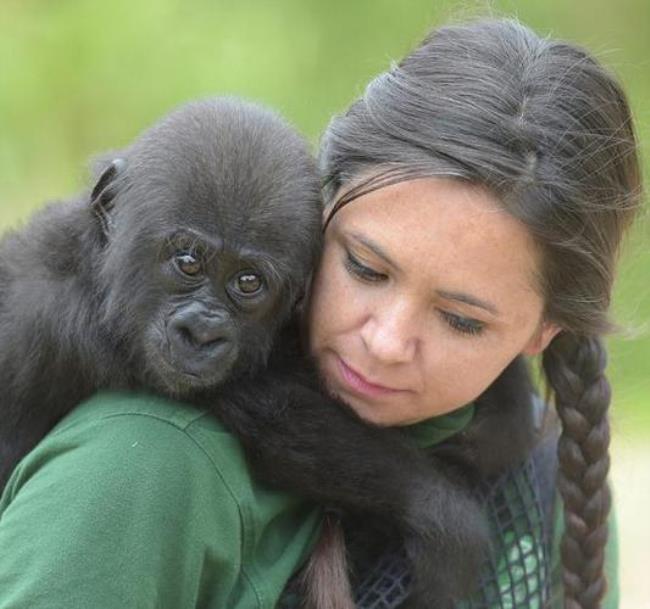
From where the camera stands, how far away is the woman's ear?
2328mm

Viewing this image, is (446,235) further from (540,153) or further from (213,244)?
(213,244)

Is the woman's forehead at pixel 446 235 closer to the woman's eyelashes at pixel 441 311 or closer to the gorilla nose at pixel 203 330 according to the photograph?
the woman's eyelashes at pixel 441 311

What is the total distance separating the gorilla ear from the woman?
403 mm

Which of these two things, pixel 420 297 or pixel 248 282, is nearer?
pixel 420 297

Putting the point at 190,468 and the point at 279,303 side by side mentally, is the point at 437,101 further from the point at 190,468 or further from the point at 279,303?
the point at 190,468

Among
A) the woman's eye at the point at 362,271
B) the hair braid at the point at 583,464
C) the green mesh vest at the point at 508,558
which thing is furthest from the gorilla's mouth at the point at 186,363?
the hair braid at the point at 583,464

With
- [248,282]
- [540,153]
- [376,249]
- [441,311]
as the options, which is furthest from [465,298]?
[248,282]

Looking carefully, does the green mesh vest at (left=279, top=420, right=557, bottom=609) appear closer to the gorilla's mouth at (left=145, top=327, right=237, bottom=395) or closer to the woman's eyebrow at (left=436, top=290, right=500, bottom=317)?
the gorilla's mouth at (left=145, top=327, right=237, bottom=395)

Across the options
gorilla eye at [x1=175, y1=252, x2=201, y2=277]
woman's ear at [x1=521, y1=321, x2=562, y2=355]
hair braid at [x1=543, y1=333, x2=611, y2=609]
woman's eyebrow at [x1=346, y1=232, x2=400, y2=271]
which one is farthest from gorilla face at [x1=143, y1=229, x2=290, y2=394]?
hair braid at [x1=543, y1=333, x2=611, y2=609]

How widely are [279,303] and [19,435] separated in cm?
57

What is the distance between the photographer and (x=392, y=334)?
209 centimetres

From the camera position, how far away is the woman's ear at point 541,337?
2.33 m

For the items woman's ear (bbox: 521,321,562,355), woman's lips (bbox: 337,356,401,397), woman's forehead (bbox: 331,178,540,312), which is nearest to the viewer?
woman's forehead (bbox: 331,178,540,312)

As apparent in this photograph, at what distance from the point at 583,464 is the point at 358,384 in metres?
0.52
